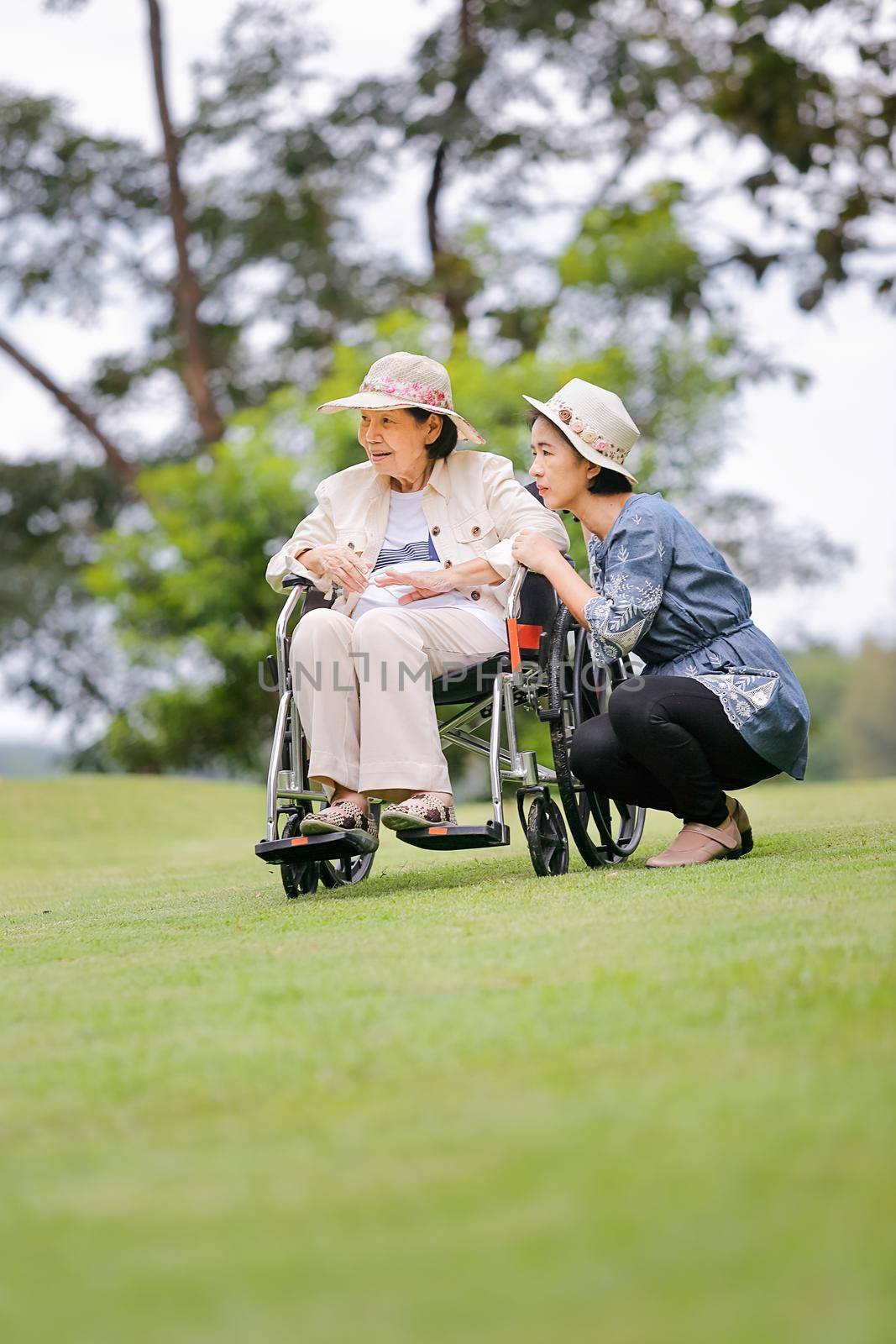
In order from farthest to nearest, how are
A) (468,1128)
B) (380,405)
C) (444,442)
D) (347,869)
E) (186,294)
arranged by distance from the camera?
(186,294) → (347,869) → (444,442) → (380,405) → (468,1128)

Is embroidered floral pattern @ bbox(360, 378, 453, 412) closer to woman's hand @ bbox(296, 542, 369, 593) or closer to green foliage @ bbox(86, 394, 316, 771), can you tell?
woman's hand @ bbox(296, 542, 369, 593)

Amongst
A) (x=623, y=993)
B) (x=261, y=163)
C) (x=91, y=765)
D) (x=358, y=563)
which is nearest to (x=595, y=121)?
(x=261, y=163)

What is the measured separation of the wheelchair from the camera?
3.17m

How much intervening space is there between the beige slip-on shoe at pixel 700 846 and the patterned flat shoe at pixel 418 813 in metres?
0.52

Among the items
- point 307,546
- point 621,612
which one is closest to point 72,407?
point 307,546

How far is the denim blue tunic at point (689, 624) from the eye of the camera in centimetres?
324

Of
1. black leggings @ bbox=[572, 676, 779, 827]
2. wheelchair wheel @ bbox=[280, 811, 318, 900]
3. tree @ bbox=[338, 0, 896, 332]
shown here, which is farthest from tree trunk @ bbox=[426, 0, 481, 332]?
black leggings @ bbox=[572, 676, 779, 827]

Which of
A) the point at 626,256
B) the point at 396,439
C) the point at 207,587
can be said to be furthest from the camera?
the point at 626,256

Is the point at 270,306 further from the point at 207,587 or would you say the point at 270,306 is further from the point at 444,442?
the point at 444,442

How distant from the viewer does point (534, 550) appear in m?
3.39

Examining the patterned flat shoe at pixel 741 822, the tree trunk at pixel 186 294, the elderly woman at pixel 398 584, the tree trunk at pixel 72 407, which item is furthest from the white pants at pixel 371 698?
the tree trunk at pixel 72 407

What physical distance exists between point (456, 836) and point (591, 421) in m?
0.97

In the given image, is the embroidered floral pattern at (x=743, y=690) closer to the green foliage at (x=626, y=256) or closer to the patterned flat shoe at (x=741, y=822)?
the patterned flat shoe at (x=741, y=822)

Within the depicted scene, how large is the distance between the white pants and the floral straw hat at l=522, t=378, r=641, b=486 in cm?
51
